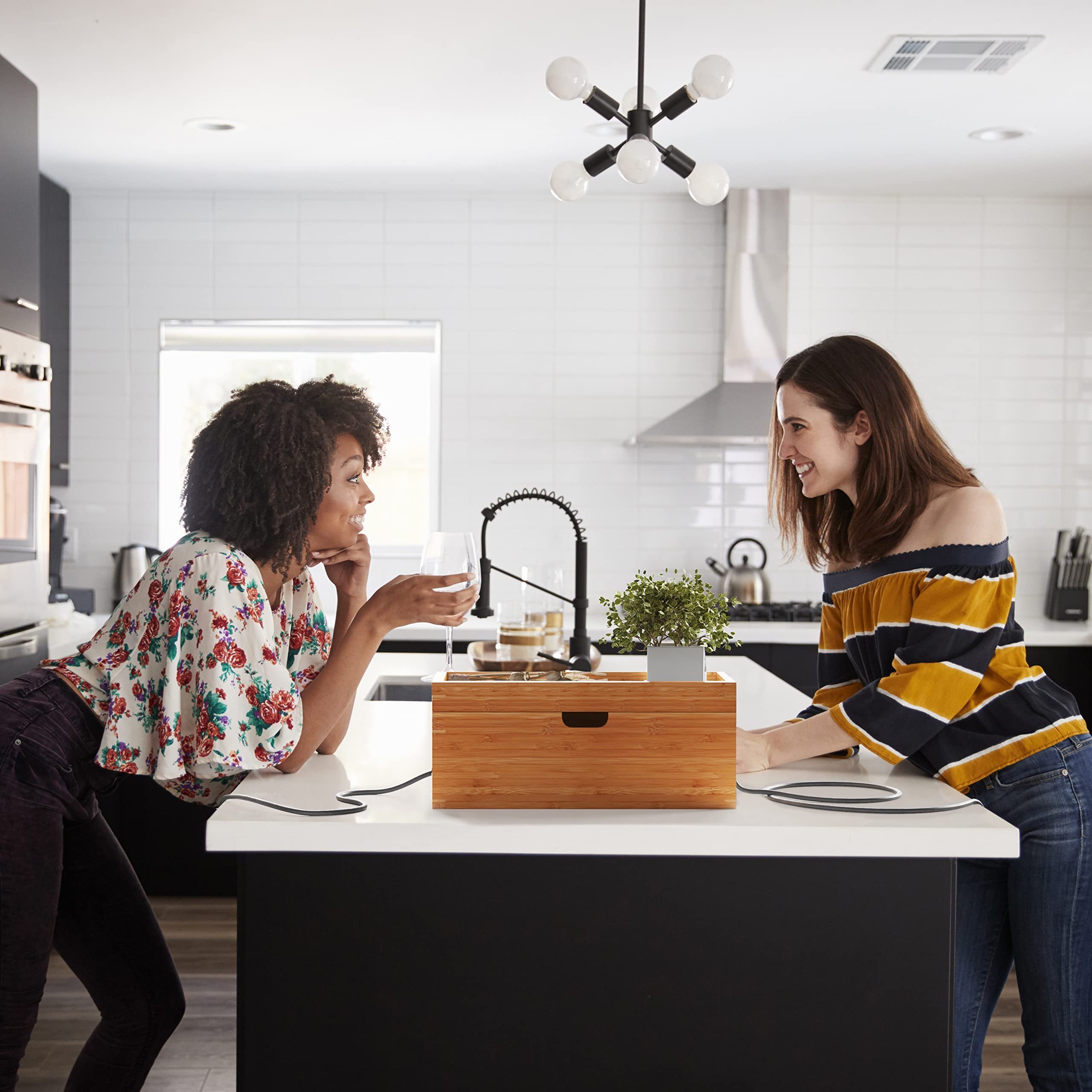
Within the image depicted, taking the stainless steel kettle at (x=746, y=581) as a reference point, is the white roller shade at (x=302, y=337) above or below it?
above

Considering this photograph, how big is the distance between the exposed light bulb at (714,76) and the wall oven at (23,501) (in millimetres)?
2036

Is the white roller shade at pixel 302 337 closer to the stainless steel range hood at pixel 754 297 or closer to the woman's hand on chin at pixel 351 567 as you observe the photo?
the stainless steel range hood at pixel 754 297

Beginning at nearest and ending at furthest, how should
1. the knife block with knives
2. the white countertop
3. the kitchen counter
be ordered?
the white countertop < the kitchen counter < the knife block with knives

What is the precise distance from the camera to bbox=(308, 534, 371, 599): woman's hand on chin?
1667 millimetres

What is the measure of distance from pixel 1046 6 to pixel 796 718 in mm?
2142

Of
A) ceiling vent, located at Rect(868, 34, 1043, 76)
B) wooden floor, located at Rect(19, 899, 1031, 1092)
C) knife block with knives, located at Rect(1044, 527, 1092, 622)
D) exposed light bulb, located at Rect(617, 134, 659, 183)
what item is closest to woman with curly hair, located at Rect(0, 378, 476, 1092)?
exposed light bulb, located at Rect(617, 134, 659, 183)

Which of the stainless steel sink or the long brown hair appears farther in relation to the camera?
the stainless steel sink

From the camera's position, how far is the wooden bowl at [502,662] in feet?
6.74

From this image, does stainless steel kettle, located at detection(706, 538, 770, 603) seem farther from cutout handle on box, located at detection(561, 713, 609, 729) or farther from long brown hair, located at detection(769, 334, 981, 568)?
cutout handle on box, located at detection(561, 713, 609, 729)

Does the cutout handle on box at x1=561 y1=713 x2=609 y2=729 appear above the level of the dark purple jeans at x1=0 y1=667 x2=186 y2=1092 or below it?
above

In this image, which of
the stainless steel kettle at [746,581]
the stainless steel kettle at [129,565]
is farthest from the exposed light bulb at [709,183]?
the stainless steel kettle at [129,565]

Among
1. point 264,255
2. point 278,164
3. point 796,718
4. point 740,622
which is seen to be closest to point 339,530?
point 796,718

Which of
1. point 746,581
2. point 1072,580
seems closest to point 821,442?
point 746,581

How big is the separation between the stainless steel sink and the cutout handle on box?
1.33 m
